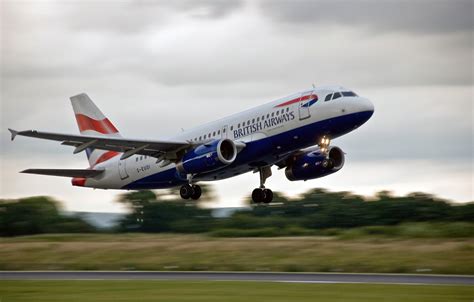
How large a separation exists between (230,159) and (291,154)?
19.8 ft

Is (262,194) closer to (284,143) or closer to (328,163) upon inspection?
(328,163)

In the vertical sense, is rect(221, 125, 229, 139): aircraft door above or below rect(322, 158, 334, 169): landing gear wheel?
above

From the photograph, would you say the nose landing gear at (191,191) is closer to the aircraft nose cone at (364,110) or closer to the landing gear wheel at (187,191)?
the landing gear wheel at (187,191)

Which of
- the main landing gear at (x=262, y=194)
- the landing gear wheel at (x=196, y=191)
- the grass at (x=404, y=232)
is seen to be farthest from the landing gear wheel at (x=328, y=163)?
the grass at (x=404, y=232)

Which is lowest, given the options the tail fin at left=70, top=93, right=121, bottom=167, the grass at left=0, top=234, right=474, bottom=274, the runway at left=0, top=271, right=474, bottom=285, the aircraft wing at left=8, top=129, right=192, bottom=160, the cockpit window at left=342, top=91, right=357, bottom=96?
the runway at left=0, top=271, right=474, bottom=285

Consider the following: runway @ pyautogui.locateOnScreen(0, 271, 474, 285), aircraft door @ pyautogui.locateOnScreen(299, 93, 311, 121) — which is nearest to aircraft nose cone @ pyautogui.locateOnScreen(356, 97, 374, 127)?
aircraft door @ pyautogui.locateOnScreen(299, 93, 311, 121)

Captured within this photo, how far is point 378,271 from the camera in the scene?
57.8m

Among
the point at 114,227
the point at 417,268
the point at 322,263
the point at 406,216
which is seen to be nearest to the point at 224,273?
the point at 322,263

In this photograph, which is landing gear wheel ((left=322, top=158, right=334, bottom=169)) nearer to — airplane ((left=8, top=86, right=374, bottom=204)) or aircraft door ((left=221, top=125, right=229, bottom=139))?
airplane ((left=8, top=86, right=374, bottom=204))

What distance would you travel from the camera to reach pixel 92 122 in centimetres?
6669

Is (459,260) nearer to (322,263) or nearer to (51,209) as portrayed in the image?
(322,263)

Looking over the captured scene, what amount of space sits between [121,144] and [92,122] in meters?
12.1

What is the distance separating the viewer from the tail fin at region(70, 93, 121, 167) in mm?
65312

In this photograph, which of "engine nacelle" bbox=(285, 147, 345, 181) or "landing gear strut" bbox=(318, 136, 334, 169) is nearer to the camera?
"landing gear strut" bbox=(318, 136, 334, 169)
